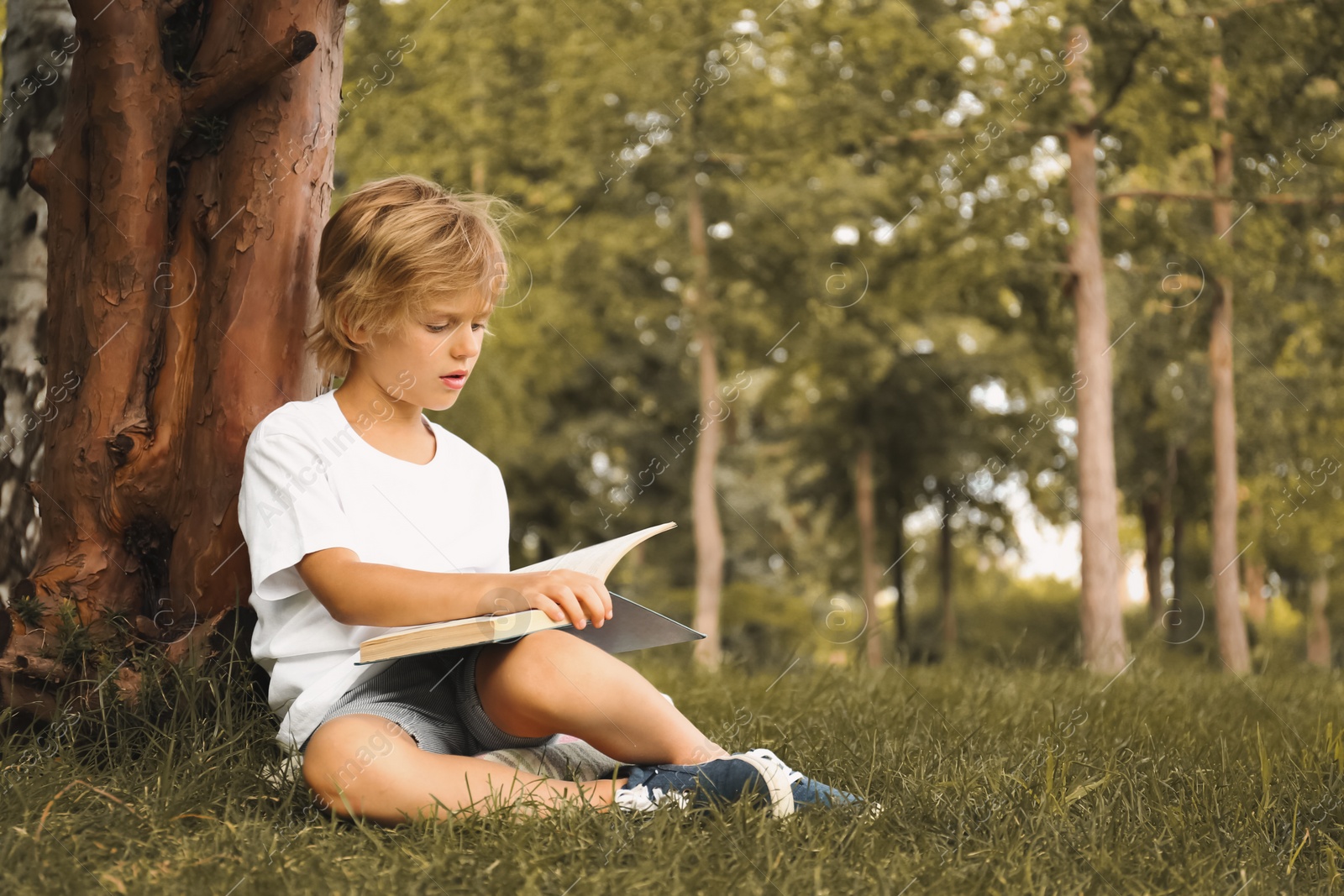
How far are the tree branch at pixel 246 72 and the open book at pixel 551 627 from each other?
1352 millimetres

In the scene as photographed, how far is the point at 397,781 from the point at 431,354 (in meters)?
0.91

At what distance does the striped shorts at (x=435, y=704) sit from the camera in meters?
2.28

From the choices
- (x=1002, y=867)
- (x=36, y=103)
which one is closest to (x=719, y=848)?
(x=1002, y=867)

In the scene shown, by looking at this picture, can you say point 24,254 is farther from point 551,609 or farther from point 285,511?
point 551,609

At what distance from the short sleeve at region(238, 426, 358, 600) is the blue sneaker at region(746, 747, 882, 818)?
94 centimetres

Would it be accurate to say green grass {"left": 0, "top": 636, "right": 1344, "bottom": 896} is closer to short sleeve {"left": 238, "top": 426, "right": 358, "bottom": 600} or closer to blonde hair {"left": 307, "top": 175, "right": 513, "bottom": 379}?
short sleeve {"left": 238, "top": 426, "right": 358, "bottom": 600}

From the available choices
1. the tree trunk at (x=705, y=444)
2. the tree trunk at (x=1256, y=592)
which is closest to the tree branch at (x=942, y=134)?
the tree trunk at (x=705, y=444)

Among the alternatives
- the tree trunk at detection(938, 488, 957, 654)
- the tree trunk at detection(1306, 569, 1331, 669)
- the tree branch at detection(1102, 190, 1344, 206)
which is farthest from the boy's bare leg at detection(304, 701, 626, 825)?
the tree trunk at detection(1306, 569, 1331, 669)

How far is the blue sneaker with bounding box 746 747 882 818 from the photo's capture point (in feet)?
7.12

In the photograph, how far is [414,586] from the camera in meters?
2.18

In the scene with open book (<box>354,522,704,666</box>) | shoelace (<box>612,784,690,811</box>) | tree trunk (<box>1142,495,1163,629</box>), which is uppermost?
open book (<box>354,522,704,666</box>)

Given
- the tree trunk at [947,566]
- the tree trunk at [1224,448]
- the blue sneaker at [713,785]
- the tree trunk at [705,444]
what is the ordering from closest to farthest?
the blue sneaker at [713,785], the tree trunk at [1224,448], the tree trunk at [705,444], the tree trunk at [947,566]

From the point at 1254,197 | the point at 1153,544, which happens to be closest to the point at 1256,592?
the point at 1153,544

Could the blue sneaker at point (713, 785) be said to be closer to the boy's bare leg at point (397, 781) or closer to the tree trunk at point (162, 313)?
the boy's bare leg at point (397, 781)
